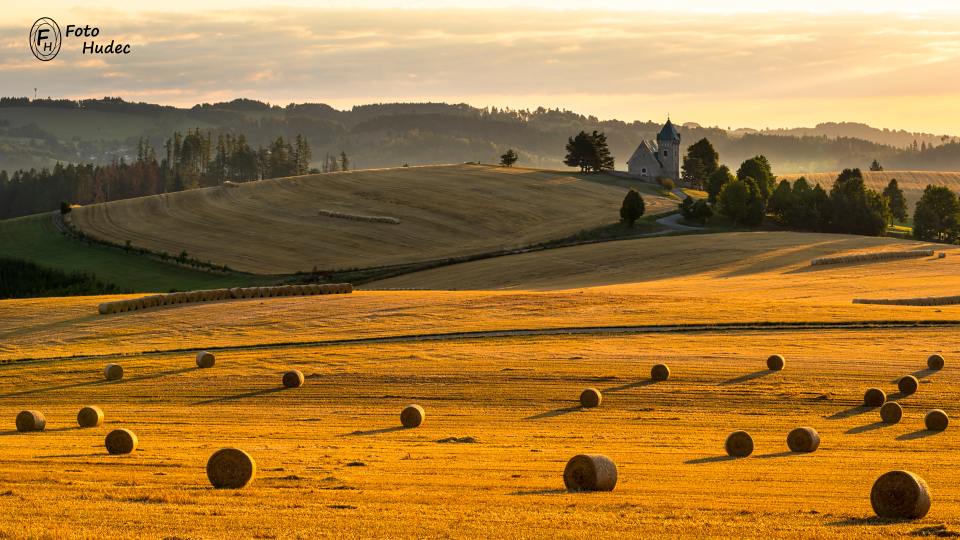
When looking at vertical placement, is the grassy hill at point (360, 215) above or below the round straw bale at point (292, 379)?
above

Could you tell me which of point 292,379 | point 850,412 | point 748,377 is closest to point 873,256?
point 748,377

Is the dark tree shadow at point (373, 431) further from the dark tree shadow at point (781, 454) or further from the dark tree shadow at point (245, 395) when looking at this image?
the dark tree shadow at point (781, 454)

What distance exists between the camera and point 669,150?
182125 millimetres

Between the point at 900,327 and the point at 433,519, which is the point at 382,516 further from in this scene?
the point at 900,327

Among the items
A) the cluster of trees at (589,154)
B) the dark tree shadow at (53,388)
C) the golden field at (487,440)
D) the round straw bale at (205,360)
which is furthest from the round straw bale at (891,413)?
the cluster of trees at (589,154)

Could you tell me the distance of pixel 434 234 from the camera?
121m

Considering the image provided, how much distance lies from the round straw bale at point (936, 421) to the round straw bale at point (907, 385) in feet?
17.0

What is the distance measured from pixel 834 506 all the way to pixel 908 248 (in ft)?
266

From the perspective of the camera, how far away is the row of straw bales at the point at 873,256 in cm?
9012

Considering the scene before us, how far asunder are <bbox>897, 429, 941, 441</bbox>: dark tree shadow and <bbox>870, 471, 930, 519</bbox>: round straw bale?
12.5 metres

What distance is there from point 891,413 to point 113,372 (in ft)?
91.4

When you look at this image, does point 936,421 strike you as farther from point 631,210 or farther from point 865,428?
point 631,210

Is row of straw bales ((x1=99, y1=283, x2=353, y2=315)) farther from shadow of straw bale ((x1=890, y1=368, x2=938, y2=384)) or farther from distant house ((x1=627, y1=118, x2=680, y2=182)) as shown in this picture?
distant house ((x1=627, y1=118, x2=680, y2=182))

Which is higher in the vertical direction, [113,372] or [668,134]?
[668,134]
